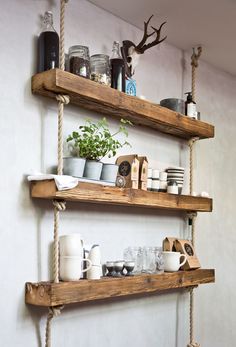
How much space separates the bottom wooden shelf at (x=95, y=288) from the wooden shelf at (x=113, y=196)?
1.08ft

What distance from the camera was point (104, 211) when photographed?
220cm

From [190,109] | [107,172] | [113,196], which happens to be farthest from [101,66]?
[190,109]

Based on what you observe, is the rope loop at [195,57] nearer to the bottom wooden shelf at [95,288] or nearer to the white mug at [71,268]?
the bottom wooden shelf at [95,288]

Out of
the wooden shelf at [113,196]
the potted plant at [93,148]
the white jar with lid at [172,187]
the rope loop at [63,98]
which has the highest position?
the rope loop at [63,98]

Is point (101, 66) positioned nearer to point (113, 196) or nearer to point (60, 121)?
point (60, 121)

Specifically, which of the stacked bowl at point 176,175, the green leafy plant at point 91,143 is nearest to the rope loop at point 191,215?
the stacked bowl at point 176,175

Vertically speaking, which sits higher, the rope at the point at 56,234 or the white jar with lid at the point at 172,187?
the white jar with lid at the point at 172,187

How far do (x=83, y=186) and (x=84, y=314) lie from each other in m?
0.61

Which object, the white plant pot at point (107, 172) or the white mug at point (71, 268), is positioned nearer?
the white mug at point (71, 268)

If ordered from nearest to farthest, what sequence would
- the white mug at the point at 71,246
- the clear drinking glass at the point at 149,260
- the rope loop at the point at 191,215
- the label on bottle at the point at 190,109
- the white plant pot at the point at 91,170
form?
1. the white mug at the point at 71,246
2. the white plant pot at the point at 91,170
3. the clear drinking glass at the point at 149,260
4. the label on bottle at the point at 190,109
5. the rope loop at the point at 191,215

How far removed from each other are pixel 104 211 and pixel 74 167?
384mm

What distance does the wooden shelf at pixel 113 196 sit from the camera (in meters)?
1.78

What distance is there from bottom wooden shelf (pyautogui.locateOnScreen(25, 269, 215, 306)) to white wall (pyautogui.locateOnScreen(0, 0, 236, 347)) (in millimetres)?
93

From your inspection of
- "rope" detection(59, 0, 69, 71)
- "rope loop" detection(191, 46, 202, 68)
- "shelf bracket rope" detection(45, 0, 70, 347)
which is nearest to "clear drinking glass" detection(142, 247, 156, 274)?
"shelf bracket rope" detection(45, 0, 70, 347)
